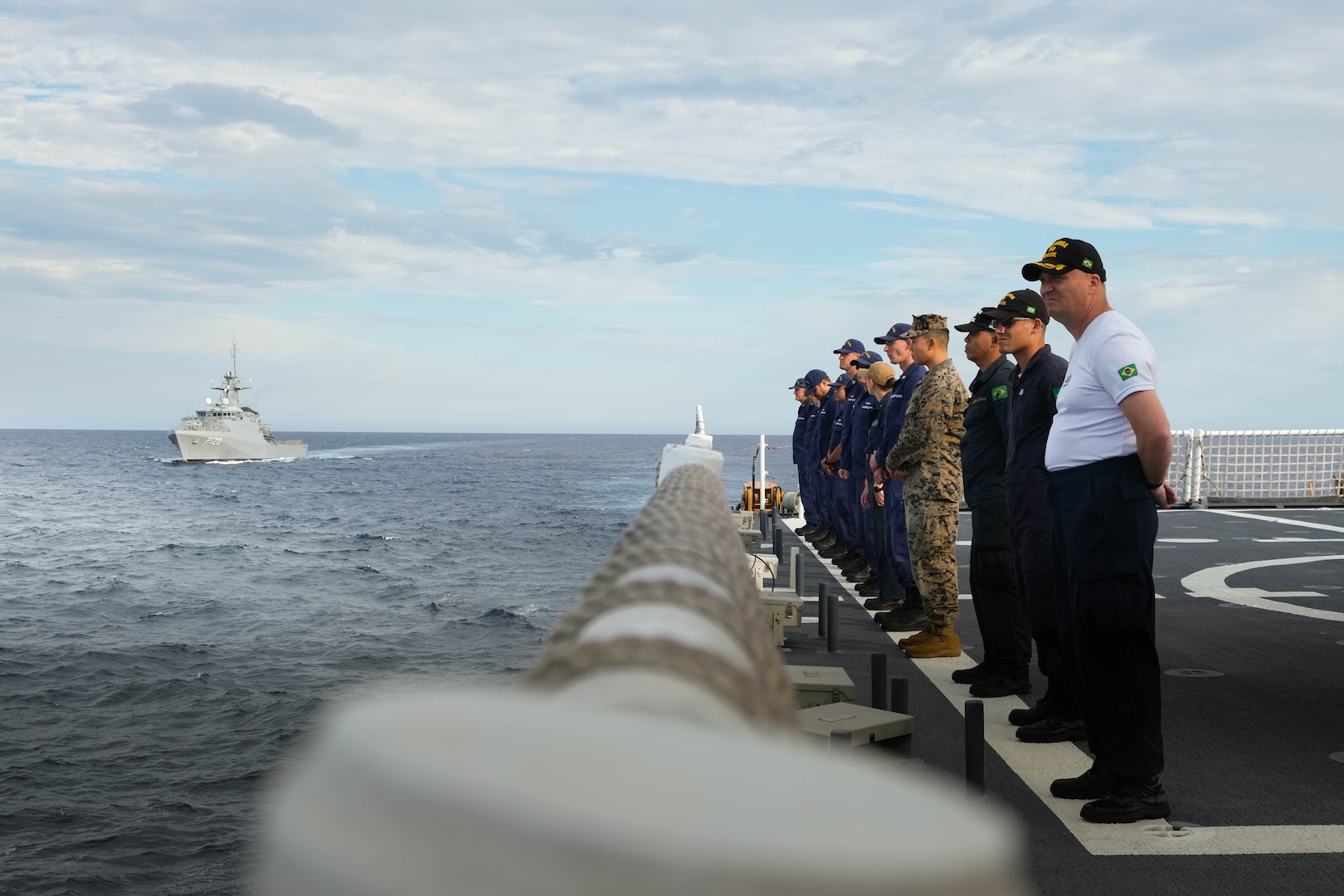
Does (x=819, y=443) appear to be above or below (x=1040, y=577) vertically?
above

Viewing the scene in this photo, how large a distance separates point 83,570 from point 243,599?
39.2 feet

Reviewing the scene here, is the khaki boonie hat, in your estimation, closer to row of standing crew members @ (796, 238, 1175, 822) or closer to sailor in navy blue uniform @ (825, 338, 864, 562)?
row of standing crew members @ (796, 238, 1175, 822)

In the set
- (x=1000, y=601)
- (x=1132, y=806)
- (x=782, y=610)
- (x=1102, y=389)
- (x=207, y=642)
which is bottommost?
(x=207, y=642)

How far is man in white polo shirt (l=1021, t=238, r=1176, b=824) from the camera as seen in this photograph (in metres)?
4.46

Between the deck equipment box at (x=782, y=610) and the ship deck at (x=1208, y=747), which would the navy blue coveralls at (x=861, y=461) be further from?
the deck equipment box at (x=782, y=610)

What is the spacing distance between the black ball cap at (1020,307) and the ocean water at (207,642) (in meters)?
10.4

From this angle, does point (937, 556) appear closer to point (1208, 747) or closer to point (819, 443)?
point (1208, 747)

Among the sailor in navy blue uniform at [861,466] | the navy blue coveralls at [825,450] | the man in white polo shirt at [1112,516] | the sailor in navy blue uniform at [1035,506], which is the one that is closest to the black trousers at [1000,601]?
the sailor in navy blue uniform at [1035,506]

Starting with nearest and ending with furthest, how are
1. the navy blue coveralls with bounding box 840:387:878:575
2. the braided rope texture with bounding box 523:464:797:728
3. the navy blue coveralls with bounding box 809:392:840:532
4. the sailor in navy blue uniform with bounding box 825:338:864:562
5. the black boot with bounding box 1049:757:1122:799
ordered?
1. the braided rope texture with bounding box 523:464:797:728
2. the black boot with bounding box 1049:757:1122:799
3. the navy blue coveralls with bounding box 840:387:878:575
4. the sailor in navy blue uniform with bounding box 825:338:864:562
5. the navy blue coveralls with bounding box 809:392:840:532

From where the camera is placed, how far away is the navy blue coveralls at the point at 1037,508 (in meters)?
5.82

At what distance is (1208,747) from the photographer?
5742 millimetres

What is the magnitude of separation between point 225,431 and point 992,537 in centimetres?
11778

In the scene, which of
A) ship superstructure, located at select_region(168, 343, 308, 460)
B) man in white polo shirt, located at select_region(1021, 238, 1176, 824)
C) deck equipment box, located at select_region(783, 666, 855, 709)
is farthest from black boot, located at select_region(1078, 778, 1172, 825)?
ship superstructure, located at select_region(168, 343, 308, 460)

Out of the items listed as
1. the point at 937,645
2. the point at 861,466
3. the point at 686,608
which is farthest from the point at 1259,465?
the point at 686,608
